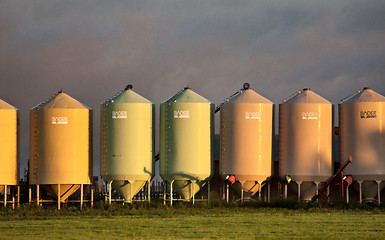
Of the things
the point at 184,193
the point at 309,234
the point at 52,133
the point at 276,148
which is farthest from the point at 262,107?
the point at 309,234

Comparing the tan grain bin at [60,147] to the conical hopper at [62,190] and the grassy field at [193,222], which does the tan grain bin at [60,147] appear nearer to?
the conical hopper at [62,190]

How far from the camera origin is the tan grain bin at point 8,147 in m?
57.1

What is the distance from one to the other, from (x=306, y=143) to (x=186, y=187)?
28.0 ft

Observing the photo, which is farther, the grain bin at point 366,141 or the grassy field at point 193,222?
the grain bin at point 366,141

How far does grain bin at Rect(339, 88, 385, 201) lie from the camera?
57062 mm

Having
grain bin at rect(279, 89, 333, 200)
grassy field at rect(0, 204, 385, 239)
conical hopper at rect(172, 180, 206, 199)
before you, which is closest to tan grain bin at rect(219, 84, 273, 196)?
grain bin at rect(279, 89, 333, 200)

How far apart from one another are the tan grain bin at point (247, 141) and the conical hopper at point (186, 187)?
76.6 inches

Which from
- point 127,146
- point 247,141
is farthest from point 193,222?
point 127,146

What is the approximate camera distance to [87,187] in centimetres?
6209

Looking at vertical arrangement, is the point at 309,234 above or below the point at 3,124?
below

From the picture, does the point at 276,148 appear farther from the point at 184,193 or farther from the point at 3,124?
the point at 3,124

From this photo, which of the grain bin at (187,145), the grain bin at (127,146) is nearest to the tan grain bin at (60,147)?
the grain bin at (127,146)

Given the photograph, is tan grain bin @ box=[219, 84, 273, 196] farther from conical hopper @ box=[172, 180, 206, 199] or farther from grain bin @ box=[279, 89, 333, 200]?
conical hopper @ box=[172, 180, 206, 199]

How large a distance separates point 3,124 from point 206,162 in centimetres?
1377
